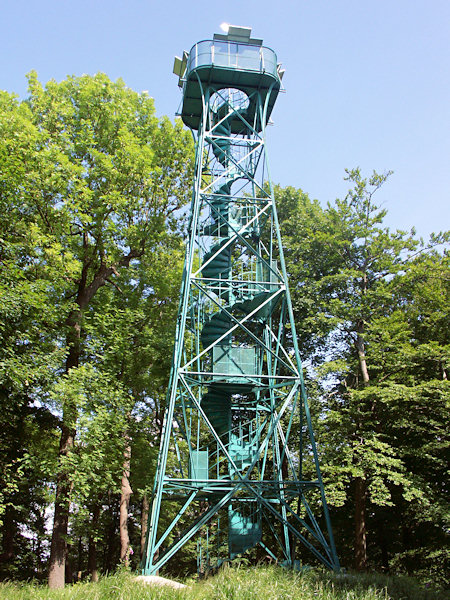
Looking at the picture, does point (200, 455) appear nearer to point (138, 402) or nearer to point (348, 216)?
point (138, 402)

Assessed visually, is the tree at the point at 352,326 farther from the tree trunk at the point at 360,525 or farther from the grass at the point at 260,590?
the grass at the point at 260,590

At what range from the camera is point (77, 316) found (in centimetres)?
1691

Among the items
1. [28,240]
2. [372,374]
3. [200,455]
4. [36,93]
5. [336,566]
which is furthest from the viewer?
[372,374]

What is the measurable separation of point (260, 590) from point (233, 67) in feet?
48.4

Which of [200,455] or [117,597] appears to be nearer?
[117,597]

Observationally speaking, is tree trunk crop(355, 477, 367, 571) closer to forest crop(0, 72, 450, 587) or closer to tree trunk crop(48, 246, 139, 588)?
forest crop(0, 72, 450, 587)

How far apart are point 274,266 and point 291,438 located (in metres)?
10.1

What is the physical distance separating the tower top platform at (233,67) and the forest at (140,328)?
3194mm

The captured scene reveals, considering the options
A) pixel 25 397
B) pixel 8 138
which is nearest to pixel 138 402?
pixel 25 397

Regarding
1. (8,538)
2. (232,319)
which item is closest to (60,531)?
(232,319)

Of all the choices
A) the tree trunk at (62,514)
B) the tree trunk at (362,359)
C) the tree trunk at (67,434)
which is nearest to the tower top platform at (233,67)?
the tree trunk at (67,434)

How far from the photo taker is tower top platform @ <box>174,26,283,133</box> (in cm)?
1645

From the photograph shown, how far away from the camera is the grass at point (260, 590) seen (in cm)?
743

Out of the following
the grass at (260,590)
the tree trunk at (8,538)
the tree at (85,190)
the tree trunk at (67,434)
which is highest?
the tree at (85,190)
